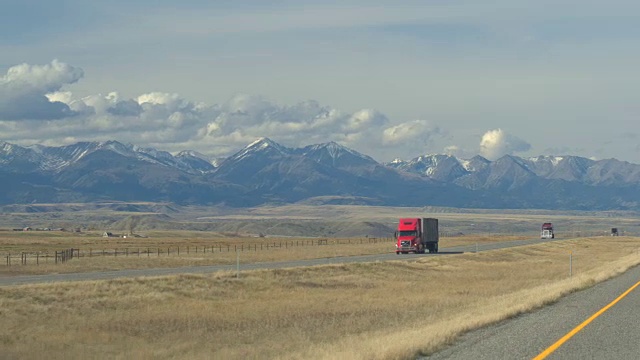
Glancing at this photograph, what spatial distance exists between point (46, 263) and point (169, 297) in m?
29.7

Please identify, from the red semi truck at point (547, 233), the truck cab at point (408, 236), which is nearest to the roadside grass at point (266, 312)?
the truck cab at point (408, 236)

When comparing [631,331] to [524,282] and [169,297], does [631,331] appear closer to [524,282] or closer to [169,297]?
[169,297]

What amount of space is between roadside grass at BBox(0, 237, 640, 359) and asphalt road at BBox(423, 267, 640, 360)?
715 millimetres

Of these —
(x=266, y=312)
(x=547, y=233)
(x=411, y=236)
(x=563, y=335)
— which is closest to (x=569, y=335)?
(x=563, y=335)

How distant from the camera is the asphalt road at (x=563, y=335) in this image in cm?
1848

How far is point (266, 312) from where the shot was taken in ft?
121

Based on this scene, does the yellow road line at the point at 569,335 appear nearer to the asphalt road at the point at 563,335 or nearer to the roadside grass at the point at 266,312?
the asphalt road at the point at 563,335

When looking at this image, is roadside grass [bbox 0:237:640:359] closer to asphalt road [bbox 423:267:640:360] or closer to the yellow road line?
asphalt road [bbox 423:267:640:360]

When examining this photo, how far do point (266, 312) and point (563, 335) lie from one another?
17.8m

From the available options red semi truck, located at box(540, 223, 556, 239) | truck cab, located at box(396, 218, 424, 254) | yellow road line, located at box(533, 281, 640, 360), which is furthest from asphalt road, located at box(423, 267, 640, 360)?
red semi truck, located at box(540, 223, 556, 239)

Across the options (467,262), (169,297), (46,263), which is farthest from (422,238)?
(169,297)

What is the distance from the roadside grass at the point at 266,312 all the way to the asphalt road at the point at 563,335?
2.35 ft

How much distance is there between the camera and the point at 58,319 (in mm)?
33906

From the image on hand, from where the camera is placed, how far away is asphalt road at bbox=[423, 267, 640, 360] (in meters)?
18.5
